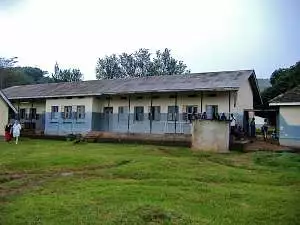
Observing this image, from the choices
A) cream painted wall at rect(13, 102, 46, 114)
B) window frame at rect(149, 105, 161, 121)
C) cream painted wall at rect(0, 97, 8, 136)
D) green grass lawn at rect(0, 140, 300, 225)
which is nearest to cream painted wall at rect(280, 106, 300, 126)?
green grass lawn at rect(0, 140, 300, 225)

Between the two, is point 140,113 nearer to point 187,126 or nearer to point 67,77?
point 187,126

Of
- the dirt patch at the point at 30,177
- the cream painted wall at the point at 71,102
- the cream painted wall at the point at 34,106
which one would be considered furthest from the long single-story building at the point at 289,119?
the cream painted wall at the point at 34,106

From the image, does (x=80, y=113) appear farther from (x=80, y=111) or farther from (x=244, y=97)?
(x=244, y=97)

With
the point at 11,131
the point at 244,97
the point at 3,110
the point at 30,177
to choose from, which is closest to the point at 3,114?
the point at 3,110

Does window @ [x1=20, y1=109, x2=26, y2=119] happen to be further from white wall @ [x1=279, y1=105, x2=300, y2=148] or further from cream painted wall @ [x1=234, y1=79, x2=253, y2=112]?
white wall @ [x1=279, y1=105, x2=300, y2=148]

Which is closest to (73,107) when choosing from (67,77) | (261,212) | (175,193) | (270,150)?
(270,150)

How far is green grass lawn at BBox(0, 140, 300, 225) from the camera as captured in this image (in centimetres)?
1011

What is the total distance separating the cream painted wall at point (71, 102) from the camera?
124 feet

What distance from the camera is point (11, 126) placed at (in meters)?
34.8

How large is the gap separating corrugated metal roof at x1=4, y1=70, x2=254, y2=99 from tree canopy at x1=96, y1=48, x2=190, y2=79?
29.9m

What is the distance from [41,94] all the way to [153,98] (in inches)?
484

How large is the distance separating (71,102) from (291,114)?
63.7 feet

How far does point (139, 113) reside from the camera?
3575 centimetres

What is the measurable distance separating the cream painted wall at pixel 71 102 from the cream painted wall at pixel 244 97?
40.8ft
